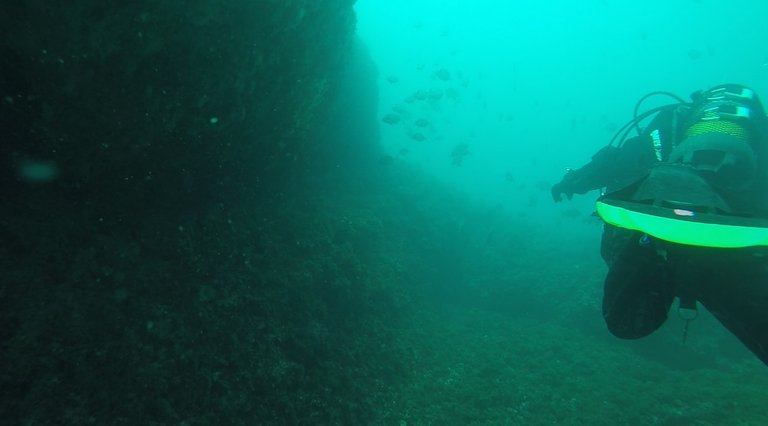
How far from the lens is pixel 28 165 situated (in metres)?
3.83

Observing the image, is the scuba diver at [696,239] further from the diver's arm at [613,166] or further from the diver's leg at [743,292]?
the diver's arm at [613,166]

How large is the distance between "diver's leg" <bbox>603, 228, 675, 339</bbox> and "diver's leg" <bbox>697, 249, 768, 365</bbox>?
12.8 inches

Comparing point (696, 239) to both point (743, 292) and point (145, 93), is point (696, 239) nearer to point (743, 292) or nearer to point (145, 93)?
point (743, 292)

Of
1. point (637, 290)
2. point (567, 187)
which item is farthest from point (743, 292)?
point (567, 187)

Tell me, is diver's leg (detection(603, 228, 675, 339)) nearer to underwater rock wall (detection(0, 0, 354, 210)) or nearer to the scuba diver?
the scuba diver

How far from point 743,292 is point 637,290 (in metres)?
0.69

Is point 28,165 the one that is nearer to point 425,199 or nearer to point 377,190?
point 377,190

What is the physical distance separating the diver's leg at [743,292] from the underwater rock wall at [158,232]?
419cm

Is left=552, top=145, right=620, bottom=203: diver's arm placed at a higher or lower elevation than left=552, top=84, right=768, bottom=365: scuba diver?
higher

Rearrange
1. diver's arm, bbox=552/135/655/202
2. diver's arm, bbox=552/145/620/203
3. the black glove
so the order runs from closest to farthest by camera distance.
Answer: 1. diver's arm, bbox=552/135/655/202
2. diver's arm, bbox=552/145/620/203
3. the black glove

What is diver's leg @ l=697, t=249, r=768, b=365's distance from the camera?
8.77ft

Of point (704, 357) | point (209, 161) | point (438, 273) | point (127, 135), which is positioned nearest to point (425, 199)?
point (438, 273)

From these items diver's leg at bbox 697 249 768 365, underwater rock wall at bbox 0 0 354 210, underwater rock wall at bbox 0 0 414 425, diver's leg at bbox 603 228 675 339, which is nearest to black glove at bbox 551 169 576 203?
diver's leg at bbox 603 228 675 339

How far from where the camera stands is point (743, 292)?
2.74 meters
